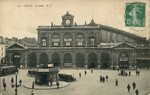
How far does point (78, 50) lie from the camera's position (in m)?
27.9

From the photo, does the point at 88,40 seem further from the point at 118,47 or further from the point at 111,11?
the point at 111,11

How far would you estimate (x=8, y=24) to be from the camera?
1554 cm

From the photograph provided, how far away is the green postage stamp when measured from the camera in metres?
14.5

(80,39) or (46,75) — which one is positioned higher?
(80,39)

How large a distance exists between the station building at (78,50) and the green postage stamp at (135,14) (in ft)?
38.8

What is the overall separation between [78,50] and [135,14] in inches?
542

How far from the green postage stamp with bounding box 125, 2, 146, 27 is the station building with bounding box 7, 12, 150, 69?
38.8 ft

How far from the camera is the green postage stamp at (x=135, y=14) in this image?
14.5 meters

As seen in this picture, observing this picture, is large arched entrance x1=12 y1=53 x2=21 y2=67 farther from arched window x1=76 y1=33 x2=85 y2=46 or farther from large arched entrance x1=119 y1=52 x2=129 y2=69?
large arched entrance x1=119 y1=52 x2=129 y2=69

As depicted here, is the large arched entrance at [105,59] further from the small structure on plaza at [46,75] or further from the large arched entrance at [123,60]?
the small structure on plaza at [46,75]

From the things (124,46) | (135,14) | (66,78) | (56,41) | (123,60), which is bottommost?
(66,78)

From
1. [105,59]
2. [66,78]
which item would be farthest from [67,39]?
[66,78]

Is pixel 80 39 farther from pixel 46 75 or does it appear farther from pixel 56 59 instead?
pixel 46 75

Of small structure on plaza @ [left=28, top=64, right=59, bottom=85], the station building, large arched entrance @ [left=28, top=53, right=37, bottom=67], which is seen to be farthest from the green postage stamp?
large arched entrance @ [left=28, top=53, right=37, bottom=67]
